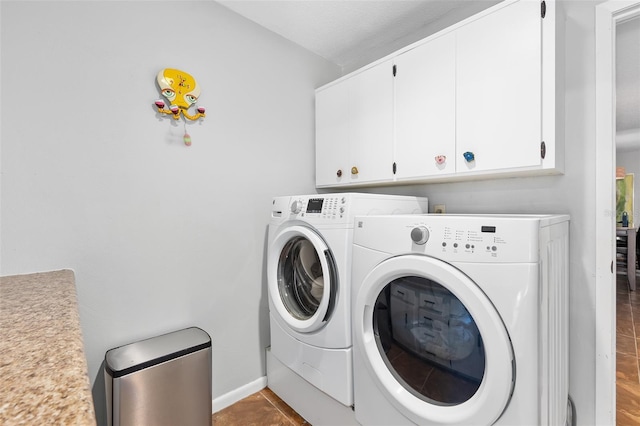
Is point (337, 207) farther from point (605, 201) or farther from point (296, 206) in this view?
point (605, 201)

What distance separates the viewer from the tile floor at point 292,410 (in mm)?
1602

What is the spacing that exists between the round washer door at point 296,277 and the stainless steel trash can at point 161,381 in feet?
1.52

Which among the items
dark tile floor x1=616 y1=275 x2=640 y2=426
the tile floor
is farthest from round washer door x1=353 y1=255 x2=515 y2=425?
Result: dark tile floor x1=616 y1=275 x2=640 y2=426

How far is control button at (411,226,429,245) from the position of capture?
108 cm

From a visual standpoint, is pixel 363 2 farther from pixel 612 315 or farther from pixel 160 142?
pixel 612 315

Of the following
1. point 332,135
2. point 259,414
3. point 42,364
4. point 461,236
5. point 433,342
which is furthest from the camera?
point 332,135

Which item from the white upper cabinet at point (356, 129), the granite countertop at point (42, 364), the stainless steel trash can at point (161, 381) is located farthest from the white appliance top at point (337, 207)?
the granite countertop at point (42, 364)

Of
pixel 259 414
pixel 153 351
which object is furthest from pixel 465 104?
pixel 259 414

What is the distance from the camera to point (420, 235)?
108 centimetres

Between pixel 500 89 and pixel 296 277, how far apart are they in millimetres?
1466

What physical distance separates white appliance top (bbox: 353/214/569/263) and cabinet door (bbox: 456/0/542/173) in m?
0.38

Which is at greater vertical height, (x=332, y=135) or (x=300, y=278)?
(x=332, y=135)

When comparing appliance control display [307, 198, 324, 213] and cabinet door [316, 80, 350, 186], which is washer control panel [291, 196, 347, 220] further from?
cabinet door [316, 80, 350, 186]

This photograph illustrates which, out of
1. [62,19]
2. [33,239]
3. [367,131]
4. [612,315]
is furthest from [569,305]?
[62,19]
